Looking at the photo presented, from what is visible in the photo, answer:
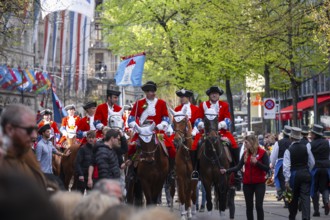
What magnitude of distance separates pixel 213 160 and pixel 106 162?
4032mm

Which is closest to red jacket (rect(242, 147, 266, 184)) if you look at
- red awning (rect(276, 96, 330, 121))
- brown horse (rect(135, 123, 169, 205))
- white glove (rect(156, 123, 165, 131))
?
brown horse (rect(135, 123, 169, 205))

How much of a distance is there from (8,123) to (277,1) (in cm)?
3075

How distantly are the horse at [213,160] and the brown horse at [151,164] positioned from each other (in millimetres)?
995

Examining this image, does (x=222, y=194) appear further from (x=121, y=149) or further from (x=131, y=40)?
(x=131, y=40)

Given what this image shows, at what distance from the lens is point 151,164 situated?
1744 centimetres

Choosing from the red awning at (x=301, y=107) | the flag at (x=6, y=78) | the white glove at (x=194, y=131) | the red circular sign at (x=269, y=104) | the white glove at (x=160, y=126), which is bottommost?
the white glove at (x=194, y=131)

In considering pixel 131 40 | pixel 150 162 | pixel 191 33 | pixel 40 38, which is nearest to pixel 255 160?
pixel 150 162

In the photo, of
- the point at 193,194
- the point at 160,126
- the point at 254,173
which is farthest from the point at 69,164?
the point at 254,173

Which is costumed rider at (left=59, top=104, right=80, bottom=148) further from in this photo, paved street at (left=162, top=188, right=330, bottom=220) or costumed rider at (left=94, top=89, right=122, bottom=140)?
costumed rider at (left=94, top=89, right=122, bottom=140)

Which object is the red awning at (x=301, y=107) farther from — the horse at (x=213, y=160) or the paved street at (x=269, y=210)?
the horse at (x=213, y=160)

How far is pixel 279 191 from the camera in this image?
22.5 metres

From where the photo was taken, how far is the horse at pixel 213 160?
1814 centimetres

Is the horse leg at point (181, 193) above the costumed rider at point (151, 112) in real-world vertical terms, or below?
below

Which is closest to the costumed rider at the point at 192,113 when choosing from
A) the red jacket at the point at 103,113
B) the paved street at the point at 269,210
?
the paved street at the point at 269,210
